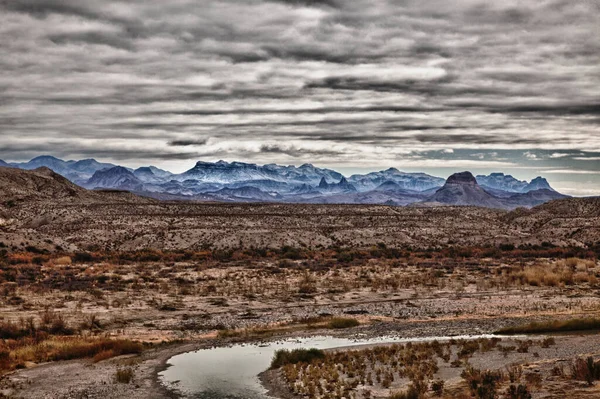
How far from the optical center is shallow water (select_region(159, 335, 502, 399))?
20.6 metres

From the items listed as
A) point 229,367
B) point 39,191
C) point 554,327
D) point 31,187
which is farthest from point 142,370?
point 31,187

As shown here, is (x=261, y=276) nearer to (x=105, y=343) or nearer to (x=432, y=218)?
(x=105, y=343)

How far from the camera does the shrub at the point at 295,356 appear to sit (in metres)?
24.0

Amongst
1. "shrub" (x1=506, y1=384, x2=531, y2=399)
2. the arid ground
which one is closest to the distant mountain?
the arid ground

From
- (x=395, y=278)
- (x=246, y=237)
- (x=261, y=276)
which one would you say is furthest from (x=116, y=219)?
(x=395, y=278)

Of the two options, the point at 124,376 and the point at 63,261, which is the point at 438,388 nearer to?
the point at 124,376

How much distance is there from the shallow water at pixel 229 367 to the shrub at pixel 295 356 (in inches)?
22.4

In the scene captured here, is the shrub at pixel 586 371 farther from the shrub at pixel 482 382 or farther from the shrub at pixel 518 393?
the shrub at pixel 518 393

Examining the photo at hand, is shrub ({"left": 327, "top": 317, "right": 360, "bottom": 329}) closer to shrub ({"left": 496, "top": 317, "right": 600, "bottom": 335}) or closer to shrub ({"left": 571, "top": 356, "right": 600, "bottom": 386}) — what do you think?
shrub ({"left": 496, "top": 317, "right": 600, "bottom": 335})

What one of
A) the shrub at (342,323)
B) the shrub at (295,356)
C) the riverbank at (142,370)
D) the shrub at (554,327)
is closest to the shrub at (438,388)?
the riverbank at (142,370)

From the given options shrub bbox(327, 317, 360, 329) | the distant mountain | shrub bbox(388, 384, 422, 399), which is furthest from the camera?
the distant mountain

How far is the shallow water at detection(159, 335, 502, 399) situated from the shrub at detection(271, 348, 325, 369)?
57cm

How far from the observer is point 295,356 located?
24.4 metres

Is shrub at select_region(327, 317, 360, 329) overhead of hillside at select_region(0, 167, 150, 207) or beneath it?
beneath
